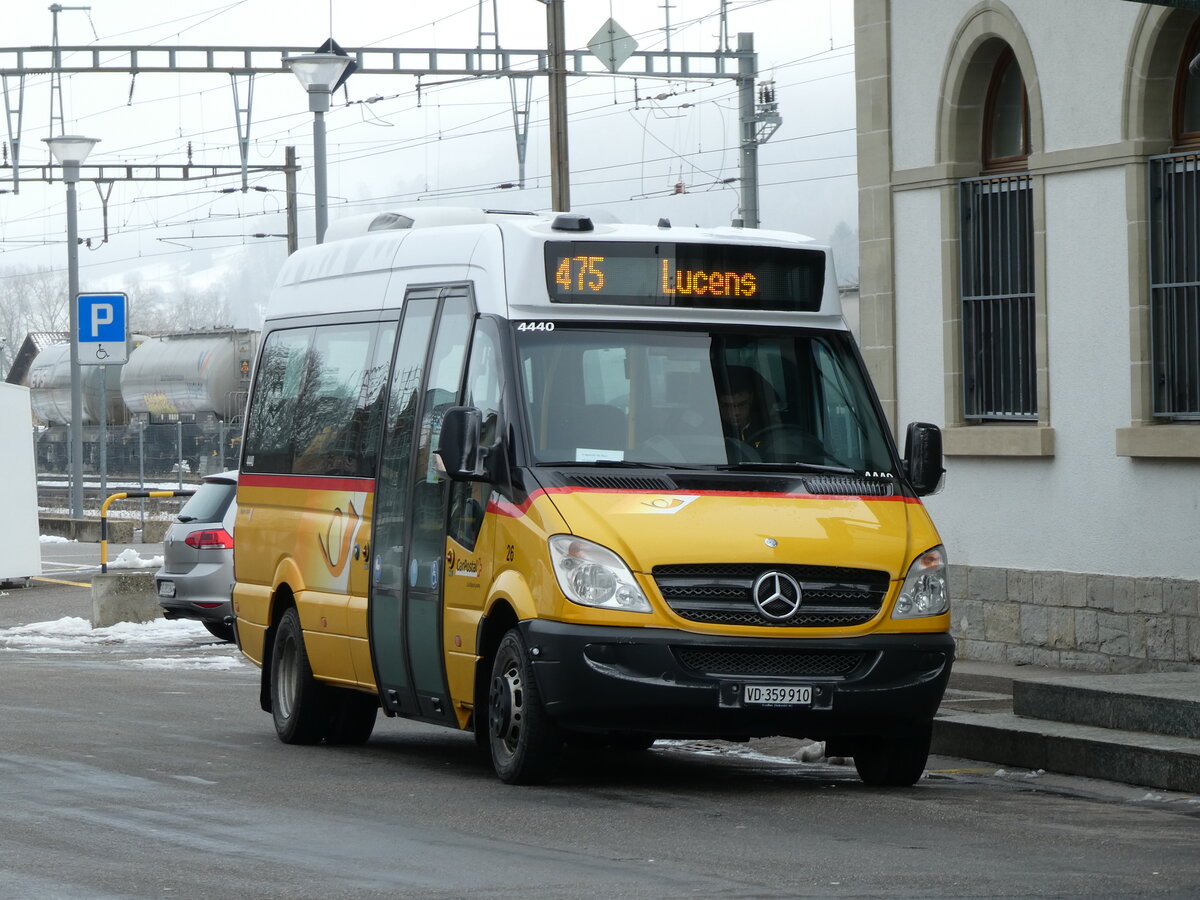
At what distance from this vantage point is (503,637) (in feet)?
33.8

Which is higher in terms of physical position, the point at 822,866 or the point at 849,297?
the point at 849,297

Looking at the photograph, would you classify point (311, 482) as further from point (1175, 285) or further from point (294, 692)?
point (1175, 285)

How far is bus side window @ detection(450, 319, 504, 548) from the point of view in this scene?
10469mm

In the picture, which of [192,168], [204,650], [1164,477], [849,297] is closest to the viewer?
[1164,477]

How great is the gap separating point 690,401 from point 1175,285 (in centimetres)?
588

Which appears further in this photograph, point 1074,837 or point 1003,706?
point 1003,706

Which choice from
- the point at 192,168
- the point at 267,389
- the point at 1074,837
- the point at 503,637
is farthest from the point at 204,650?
the point at 192,168

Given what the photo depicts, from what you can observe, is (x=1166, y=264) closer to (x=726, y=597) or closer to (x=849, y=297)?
(x=726, y=597)

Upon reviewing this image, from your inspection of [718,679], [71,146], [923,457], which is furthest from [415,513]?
[71,146]

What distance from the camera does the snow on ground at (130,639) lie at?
20250mm

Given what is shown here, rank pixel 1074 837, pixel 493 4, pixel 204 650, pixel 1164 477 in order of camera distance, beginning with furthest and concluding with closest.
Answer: pixel 493 4 → pixel 204 650 → pixel 1164 477 → pixel 1074 837

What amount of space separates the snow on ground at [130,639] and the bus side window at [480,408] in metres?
9.32

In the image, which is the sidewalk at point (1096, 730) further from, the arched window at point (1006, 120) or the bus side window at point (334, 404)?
the arched window at point (1006, 120)

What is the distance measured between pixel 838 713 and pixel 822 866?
2.01m
